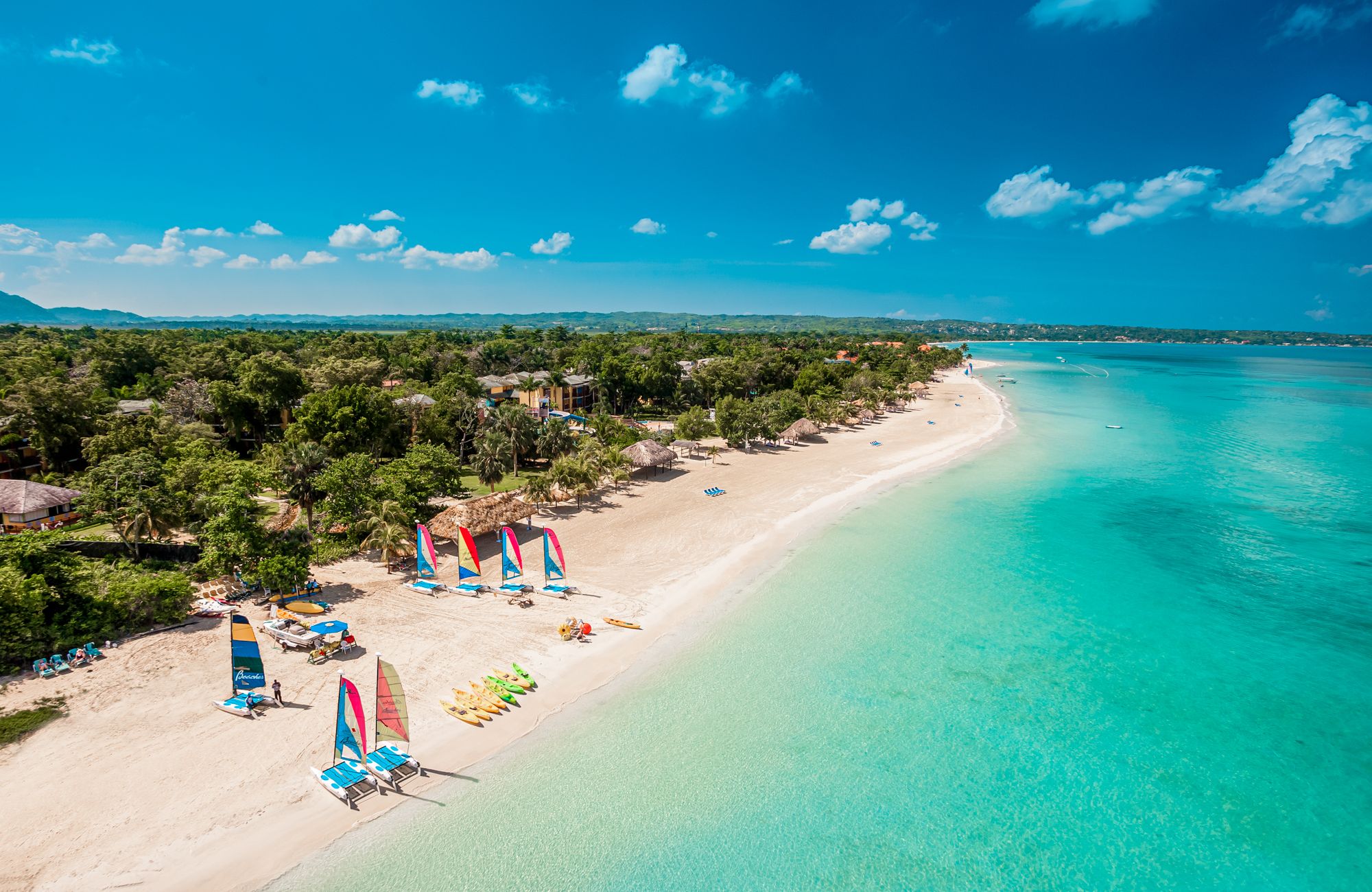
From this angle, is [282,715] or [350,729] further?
[282,715]

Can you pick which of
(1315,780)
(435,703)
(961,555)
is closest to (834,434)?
(961,555)

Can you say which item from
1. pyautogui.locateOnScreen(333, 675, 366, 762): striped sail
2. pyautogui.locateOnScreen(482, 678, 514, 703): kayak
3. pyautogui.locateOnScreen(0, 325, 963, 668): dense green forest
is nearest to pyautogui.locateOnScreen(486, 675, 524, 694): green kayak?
pyautogui.locateOnScreen(482, 678, 514, 703): kayak

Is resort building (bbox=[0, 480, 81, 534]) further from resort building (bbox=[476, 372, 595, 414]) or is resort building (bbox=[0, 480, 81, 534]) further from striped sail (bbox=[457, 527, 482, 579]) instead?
resort building (bbox=[476, 372, 595, 414])

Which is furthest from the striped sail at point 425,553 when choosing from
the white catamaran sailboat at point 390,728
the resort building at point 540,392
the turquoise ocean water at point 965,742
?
the resort building at point 540,392

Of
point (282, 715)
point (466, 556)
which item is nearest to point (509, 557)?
point (466, 556)

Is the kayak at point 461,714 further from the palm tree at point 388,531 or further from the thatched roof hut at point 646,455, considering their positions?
the thatched roof hut at point 646,455

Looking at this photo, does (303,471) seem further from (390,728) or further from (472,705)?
(390,728)
